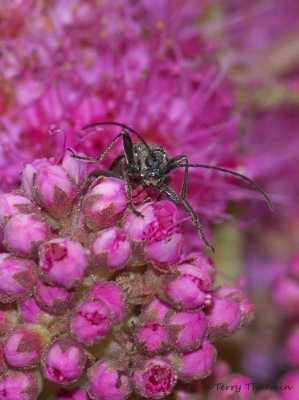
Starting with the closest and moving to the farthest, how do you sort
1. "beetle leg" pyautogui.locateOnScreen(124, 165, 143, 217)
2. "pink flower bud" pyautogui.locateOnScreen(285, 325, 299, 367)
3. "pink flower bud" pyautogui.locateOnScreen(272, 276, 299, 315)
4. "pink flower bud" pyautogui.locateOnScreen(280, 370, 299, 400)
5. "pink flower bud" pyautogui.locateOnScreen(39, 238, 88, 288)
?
1. "pink flower bud" pyautogui.locateOnScreen(39, 238, 88, 288)
2. "beetle leg" pyautogui.locateOnScreen(124, 165, 143, 217)
3. "pink flower bud" pyautogui.locateOnScreen(280, 370, 299, 400)
4. "pink flower bud" pyautogui.locateOnScreen(285, 325, 299, 367)
5. "pink flower bud" pyautogui.locateOnScreen(272, 276, 299, 315)

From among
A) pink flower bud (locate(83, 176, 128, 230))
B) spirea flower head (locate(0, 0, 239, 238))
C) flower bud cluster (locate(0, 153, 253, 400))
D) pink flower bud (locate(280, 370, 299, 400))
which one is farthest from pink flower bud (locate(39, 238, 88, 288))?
pink flower bud (locate(280, 370, 299, 400))

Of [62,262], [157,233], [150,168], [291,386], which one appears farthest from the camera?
[291,386]

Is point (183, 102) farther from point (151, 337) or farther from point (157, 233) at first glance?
point (151, 337)

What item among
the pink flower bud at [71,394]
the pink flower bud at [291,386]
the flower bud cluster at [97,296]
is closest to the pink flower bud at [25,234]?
the flower bud cluster at [97,296]

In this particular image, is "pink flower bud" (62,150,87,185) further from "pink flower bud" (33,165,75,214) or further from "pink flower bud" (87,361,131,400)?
"pink flower bud" (87,361,131,400)

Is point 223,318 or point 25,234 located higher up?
point 25,234

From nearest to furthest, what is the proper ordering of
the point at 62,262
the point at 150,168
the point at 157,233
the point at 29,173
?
the point at 62,262 < the point at 157,233 < the point at 29,173 < the point at 150,168

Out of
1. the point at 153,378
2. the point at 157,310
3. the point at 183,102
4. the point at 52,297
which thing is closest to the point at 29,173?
the point at 52,297
